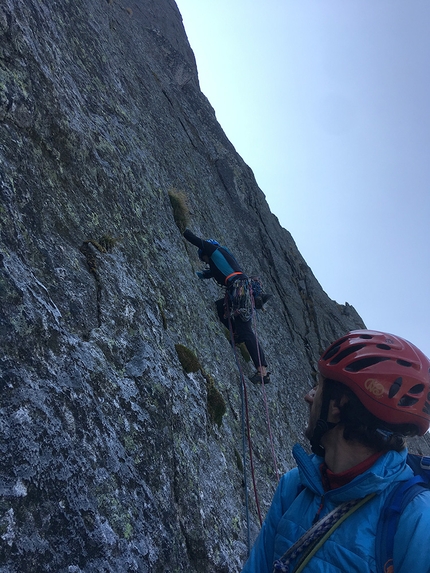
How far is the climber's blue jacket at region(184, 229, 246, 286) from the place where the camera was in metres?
10.4

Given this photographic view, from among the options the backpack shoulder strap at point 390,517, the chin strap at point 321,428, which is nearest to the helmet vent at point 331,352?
the chin strap at point 321,428

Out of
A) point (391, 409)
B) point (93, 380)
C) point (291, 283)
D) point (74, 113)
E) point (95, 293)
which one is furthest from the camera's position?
point (291, 283)

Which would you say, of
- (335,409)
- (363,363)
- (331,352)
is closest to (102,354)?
(331,352)

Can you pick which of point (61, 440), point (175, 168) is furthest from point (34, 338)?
point (175, 168)

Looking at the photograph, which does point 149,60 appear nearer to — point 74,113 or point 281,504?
point 74,113

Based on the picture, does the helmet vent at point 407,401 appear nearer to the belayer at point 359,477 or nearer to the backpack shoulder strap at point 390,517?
the belayer at point 359,477

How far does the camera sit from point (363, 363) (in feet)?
11.1

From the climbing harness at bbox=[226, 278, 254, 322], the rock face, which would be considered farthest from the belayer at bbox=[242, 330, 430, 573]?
the climbing harness at bbox=[226, 278, 254, 322]

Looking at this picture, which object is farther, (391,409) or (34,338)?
(34,338)

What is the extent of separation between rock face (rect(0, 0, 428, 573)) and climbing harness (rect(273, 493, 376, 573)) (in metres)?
1.49

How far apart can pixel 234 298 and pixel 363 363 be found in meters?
6.67

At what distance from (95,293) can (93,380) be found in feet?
4.53

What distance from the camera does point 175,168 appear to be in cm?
1384

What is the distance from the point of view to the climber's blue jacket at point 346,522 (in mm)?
2289
